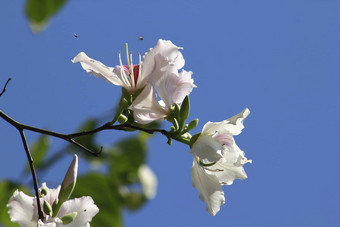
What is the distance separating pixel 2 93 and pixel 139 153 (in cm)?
123

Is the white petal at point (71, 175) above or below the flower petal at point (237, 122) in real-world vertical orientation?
below

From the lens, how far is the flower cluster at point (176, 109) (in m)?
0.97

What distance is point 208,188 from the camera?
3.27 ft

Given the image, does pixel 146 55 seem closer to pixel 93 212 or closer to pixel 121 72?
pixel 121 72

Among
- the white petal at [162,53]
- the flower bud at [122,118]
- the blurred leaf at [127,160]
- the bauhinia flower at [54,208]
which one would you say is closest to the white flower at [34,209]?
the bauhinia flower at [54,208]

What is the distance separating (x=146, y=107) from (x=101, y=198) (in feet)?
2.67

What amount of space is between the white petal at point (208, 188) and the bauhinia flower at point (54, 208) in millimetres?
195

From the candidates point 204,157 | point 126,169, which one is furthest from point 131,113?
point 126,169

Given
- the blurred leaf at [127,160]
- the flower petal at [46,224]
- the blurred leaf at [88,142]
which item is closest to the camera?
the flower petal at [46,224]

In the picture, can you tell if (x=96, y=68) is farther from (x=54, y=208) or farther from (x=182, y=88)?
(x=54, y=208)

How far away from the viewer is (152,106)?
99 cm

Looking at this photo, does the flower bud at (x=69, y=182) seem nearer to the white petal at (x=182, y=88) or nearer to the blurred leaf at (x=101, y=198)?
the white petal at (x=182, y=88)

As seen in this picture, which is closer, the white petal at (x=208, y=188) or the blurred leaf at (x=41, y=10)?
the white petal at (x=208, y=188)

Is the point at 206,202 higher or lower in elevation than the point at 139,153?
lower
